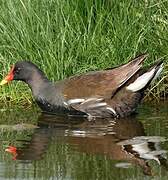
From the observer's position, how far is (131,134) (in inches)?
320

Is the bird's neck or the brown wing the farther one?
the bird's neck

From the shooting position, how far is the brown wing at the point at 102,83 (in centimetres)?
914

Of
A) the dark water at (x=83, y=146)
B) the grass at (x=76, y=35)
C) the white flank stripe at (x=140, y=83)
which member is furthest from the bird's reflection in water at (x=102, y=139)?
the grass at (x=76, y=35)

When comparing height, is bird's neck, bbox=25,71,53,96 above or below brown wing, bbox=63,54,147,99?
above

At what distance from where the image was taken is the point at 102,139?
7848mm

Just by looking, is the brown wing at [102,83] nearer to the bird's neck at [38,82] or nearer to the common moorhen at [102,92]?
the common moorhen at [102,92]

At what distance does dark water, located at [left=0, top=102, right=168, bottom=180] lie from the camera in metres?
6.61

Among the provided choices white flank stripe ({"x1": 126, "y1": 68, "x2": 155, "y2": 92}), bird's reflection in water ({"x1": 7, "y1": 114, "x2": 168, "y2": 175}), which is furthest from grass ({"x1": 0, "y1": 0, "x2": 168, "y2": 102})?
bird's reflection in water ({"x1": 7, "y1": 114, "x2": 168, "y2": 175})

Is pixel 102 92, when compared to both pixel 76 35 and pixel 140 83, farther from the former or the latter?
pixel 76 35

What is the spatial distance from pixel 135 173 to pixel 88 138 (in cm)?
151

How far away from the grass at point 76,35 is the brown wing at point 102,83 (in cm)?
57

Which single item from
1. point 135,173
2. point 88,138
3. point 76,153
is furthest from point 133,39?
point 135,173

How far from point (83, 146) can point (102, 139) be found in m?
0.33

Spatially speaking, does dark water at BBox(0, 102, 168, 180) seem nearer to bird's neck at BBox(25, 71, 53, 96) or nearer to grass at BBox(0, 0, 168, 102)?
bird's neck at BBox(25, 71, 53, 96)
